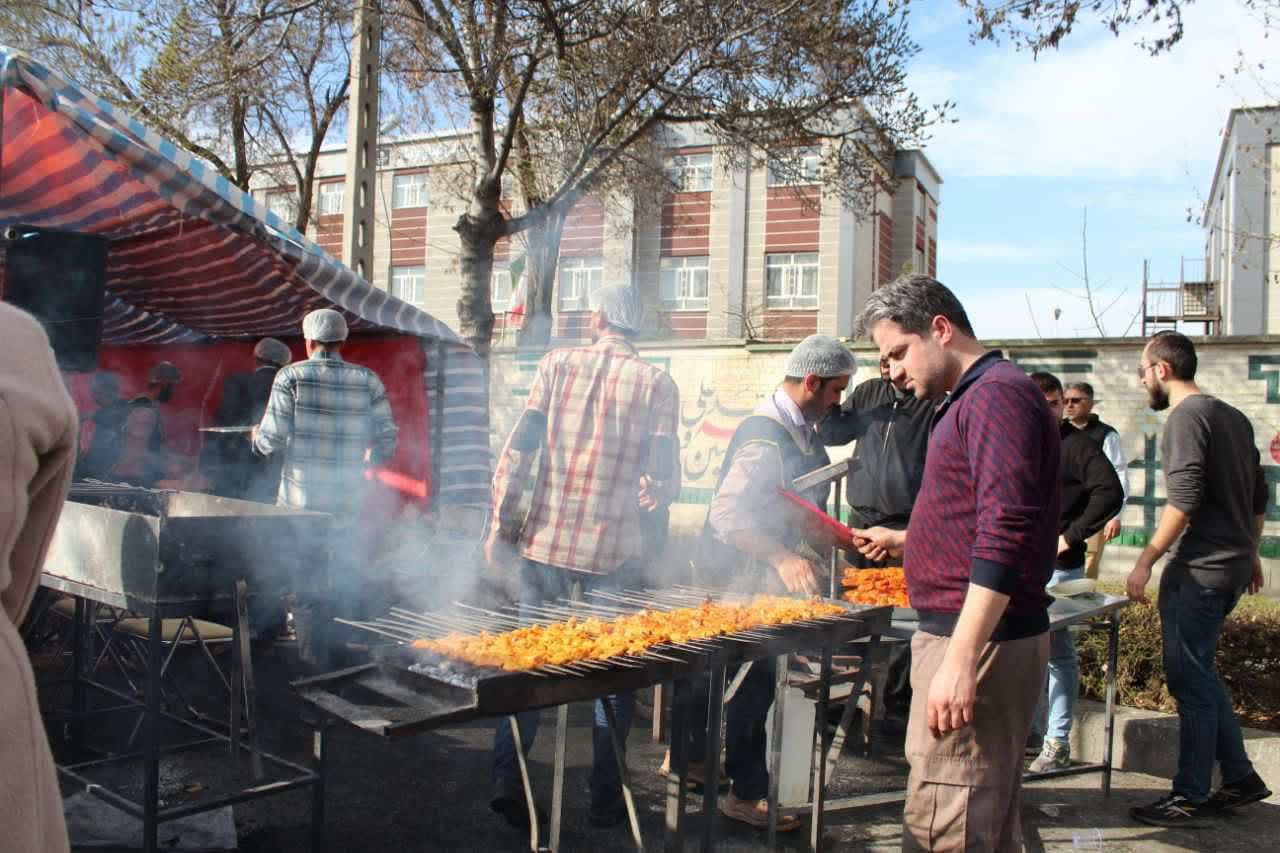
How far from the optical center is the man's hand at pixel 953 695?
2514 mm

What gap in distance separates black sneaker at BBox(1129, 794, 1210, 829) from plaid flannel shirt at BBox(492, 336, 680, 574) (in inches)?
109

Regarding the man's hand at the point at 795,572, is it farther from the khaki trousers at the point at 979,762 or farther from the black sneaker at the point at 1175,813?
the black sneaker at the point at 1175,813

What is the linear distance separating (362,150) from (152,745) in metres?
5.79

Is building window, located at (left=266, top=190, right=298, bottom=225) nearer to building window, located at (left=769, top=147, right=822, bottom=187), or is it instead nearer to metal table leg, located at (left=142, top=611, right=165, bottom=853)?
building window, located at (left=769, top=147, right=822, bottom=187)

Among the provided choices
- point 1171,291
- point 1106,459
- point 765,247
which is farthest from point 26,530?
point 765,247

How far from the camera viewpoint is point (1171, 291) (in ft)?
59.6

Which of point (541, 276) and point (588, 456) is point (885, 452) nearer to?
point (588, 456)

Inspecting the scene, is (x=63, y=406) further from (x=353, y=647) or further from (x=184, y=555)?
(x=184, y=555)

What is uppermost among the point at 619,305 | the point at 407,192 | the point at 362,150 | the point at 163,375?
the point at 407,192

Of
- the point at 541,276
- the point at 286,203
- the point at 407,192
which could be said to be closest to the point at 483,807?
the point at 541,276

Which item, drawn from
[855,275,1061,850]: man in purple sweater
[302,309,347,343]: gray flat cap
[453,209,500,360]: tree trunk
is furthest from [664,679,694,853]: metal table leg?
[453,209,500,360]: tree trunk

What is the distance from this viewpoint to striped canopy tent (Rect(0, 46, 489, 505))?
17.4 feet

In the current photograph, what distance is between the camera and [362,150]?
27.1ft

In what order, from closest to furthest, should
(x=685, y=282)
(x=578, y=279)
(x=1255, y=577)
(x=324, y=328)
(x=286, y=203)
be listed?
(x=1255, y=577), (x=324, y=328), (x=286, y=203), (x=685, y=282), (x=578, y=279)
